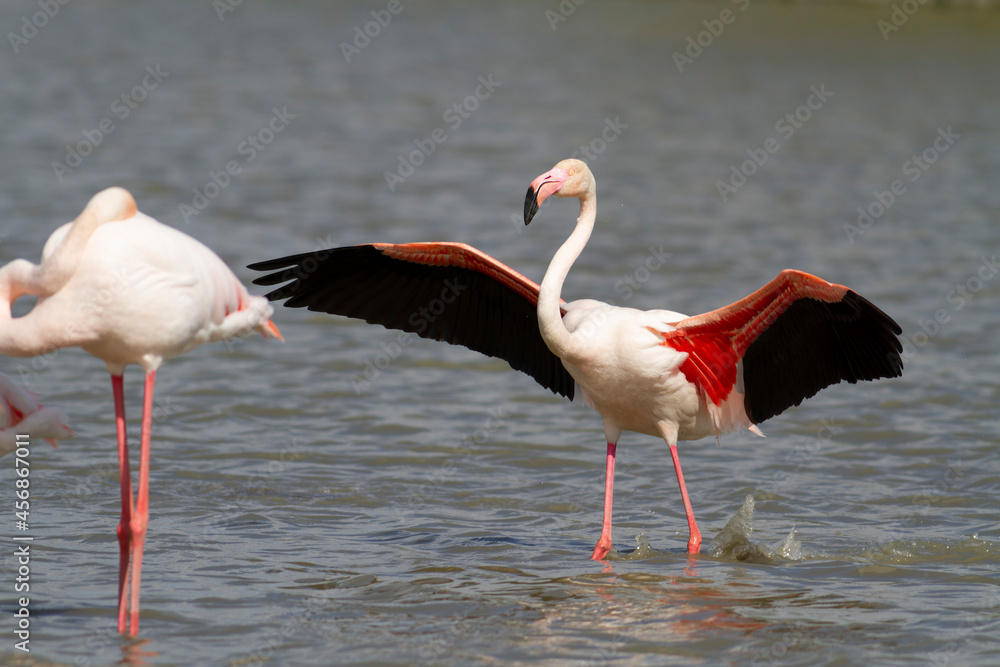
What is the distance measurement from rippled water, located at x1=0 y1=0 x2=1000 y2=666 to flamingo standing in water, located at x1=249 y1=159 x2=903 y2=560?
733mm

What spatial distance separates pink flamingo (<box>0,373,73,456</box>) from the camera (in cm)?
564

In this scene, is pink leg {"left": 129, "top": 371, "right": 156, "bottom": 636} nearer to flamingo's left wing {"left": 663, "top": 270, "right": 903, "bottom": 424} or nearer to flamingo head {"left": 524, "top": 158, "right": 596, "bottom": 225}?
flamingo head {"left": 524, "top": 158, "right": 596, "bottom": 225}

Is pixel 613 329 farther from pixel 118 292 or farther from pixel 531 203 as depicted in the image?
pixel 118 292

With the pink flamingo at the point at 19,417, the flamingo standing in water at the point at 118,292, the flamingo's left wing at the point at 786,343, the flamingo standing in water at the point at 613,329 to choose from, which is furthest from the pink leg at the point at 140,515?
the flamingo's left wing at the point at 786,343

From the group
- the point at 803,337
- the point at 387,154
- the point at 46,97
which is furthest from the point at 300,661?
the point at 46,97

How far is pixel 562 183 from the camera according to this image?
259 inches

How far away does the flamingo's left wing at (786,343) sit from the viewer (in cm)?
657

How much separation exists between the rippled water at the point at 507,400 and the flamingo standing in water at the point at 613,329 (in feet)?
2.40

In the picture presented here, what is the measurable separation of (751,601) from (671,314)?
1731mm

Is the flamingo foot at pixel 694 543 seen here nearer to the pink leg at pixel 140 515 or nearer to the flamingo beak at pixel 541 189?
the flamingo beak at pixel 541 189

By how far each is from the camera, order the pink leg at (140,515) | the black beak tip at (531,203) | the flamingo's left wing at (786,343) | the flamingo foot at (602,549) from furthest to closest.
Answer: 1. the flamingo foot at (602,549)
2. the flamingo's left wing at (786,343)
3. the black beak tip at (531,203)
4. the pink leg at (140,515)

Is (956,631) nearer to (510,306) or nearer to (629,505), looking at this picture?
(629,505)

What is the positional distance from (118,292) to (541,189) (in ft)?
7.73

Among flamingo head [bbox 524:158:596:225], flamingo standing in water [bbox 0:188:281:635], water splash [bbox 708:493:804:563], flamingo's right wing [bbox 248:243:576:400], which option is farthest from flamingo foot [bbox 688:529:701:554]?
flamingo standing in water [bbox 0:188:281:635]
